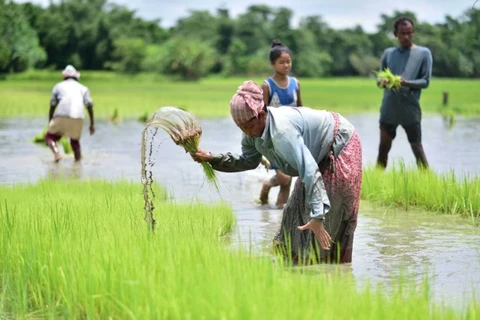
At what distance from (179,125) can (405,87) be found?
4.97 m

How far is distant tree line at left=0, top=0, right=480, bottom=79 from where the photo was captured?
53.7 m

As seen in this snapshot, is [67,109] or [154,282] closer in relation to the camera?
[154,282]

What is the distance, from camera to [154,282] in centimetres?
471

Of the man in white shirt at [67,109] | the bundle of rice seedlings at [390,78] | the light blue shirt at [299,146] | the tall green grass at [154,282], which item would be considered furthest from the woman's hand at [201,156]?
the man in white shirt at [67,109]

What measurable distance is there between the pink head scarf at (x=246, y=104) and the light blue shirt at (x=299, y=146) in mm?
88

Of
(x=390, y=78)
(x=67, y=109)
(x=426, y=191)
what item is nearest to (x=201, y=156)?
(x=426, y=191)

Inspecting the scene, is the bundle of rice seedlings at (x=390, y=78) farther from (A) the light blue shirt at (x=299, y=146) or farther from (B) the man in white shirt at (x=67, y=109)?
(B) the man in white shirt at (x=67, y=109)

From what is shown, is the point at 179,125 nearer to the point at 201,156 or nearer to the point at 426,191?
the point at 201,156

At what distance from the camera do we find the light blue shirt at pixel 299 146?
5.56 metres

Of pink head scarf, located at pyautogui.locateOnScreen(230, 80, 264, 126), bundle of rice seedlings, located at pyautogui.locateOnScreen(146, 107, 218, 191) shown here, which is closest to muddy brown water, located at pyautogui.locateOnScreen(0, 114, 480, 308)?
bundle of rice seedlings, located at pyautogui.locateOnScreen(146, 107, 218, 191)

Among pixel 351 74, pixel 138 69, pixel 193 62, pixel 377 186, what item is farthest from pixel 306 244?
pixel 351 74

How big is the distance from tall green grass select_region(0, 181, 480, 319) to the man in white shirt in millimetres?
7568

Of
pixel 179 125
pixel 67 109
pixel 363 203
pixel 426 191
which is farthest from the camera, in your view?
pixel 67 109

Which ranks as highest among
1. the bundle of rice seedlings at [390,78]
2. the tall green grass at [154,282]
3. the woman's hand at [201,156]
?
the bundle of rice seedlings at [390,78]
